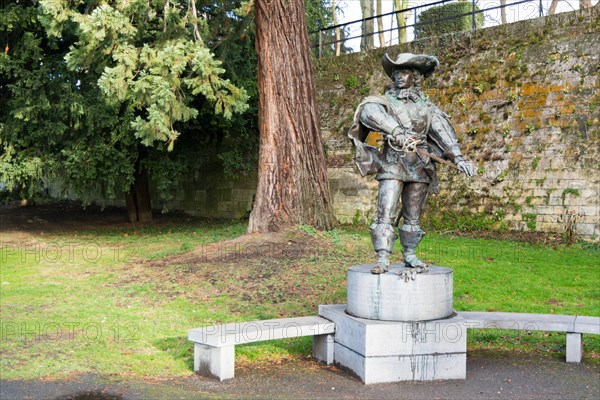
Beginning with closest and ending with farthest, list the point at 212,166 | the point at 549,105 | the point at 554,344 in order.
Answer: the point at 554,344, the point at 549,105, the point at 212,166

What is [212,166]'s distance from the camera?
61.6 feet

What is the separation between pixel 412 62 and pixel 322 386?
112 inches

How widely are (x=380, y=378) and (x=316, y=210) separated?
667 centimetres

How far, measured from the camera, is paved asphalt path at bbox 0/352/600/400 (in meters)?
4.82

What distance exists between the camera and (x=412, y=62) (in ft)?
18.0

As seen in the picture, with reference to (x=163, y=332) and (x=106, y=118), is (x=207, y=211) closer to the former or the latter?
(x=106, y=118)

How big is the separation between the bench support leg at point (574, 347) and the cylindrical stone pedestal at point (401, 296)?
1.25 m

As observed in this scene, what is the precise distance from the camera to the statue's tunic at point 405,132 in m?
5.50

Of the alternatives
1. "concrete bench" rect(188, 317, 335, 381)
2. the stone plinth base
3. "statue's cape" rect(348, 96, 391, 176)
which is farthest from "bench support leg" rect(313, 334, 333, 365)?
"statue's cape" rect(348, 96, 391, 176)

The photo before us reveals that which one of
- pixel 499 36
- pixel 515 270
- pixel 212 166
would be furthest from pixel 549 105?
pixel 212 166

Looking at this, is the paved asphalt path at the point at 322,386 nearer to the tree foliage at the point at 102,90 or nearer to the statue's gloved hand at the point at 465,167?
the statue's gloved hand at the point at 465,167

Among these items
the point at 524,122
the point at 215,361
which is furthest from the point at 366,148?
the point at 524,122

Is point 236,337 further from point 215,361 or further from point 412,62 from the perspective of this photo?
point 412,62

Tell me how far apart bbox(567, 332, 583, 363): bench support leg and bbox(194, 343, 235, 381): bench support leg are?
3008mm
